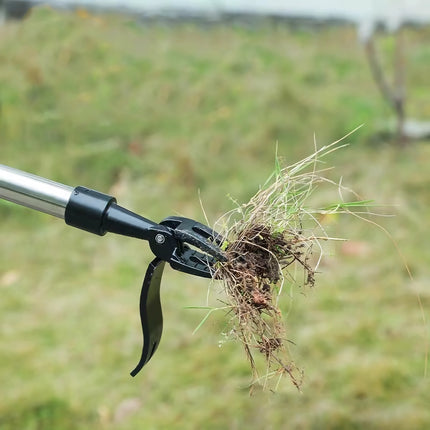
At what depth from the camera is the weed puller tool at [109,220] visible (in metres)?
1.12

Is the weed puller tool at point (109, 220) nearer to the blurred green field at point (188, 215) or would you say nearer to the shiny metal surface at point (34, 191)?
the shiny metal surface at point (34, 191)

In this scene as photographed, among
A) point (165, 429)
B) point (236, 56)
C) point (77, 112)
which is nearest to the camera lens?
point (165, 429)

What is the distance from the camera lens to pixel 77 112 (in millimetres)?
4562

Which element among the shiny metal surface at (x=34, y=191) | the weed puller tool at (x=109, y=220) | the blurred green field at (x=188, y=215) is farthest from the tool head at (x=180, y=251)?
the blurred green field at (x=188, y=215)

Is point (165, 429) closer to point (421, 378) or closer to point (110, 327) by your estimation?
point (110, 327)

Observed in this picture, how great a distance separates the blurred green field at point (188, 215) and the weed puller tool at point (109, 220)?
0.42 metres

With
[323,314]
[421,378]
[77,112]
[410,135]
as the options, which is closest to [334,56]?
[410,135]

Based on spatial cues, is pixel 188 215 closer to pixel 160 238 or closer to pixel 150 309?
pixel 150 309

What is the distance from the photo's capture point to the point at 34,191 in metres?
1.13

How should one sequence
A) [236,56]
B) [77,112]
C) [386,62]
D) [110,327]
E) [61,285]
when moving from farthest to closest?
[386,62] → [236,56] → [77,112] → [61,285] → [110,327]

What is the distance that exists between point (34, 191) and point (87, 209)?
99mm

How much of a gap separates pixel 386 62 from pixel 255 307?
218 inches

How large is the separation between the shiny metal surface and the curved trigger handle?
7.6 inches

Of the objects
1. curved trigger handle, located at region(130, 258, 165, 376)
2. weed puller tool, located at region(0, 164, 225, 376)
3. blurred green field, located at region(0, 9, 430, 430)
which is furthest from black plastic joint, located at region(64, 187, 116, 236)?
blurred green field, located at region(0, 9, 430, 430)
